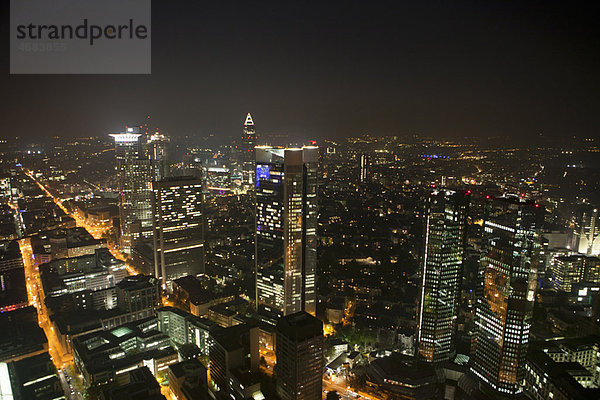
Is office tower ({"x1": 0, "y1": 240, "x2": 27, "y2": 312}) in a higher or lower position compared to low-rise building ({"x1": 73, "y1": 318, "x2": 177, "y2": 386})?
higher

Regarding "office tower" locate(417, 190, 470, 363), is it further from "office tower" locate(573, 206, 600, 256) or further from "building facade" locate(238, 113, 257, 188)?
"building facade" locate(238, 113, 257, 188)

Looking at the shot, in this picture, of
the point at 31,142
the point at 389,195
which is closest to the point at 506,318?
the point at 389,195

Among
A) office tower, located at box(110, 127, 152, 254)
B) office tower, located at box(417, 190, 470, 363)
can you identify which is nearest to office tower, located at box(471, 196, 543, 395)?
office tower, located at box(417, 190, 470, 363)

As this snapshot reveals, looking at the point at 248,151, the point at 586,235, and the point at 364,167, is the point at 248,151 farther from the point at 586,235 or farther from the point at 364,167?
the point at 586,235

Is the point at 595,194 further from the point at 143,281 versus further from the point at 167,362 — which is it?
the point at 143,281

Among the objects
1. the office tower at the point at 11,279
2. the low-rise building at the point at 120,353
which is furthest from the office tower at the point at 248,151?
the low-rise building at the point at 120,353

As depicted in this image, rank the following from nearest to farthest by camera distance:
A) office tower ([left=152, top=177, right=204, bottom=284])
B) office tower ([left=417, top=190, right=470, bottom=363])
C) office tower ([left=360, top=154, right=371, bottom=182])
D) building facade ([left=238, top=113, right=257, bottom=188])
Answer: office tower ([left=417, top=190, right=470, bottom=363])
office tower ([left=152, top=177, right=204, bottom=284])
building facade ([left=238, top=113, right=257, bottom=188])
office tower ([left=360, top=154, right=371, bottom=182])
